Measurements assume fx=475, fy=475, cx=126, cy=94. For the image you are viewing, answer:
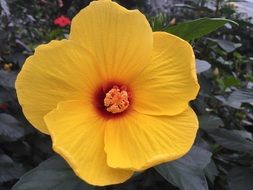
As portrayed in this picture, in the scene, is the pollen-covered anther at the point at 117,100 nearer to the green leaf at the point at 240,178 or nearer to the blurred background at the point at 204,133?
the blurred background at the point at 204,133

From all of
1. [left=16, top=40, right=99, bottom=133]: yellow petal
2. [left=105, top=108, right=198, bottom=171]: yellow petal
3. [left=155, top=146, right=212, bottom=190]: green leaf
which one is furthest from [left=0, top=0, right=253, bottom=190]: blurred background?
[left=16, top=40, right=99, bottom=133]: yellow petal

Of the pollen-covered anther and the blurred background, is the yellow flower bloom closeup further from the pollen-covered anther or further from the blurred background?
the blurred background

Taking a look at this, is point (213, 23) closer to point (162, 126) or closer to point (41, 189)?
point (162, 126)

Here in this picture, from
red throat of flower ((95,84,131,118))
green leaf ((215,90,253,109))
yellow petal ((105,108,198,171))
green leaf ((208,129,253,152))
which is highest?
red throat of flower ((95,84,131,118))

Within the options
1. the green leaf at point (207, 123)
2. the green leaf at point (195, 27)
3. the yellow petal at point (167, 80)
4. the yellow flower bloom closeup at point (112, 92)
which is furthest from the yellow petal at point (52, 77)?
the green leaf at point (207, 123)

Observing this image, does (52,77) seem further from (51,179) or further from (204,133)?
Result: (204,133)

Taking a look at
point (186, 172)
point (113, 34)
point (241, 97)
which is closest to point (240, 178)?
point (241, 97)
